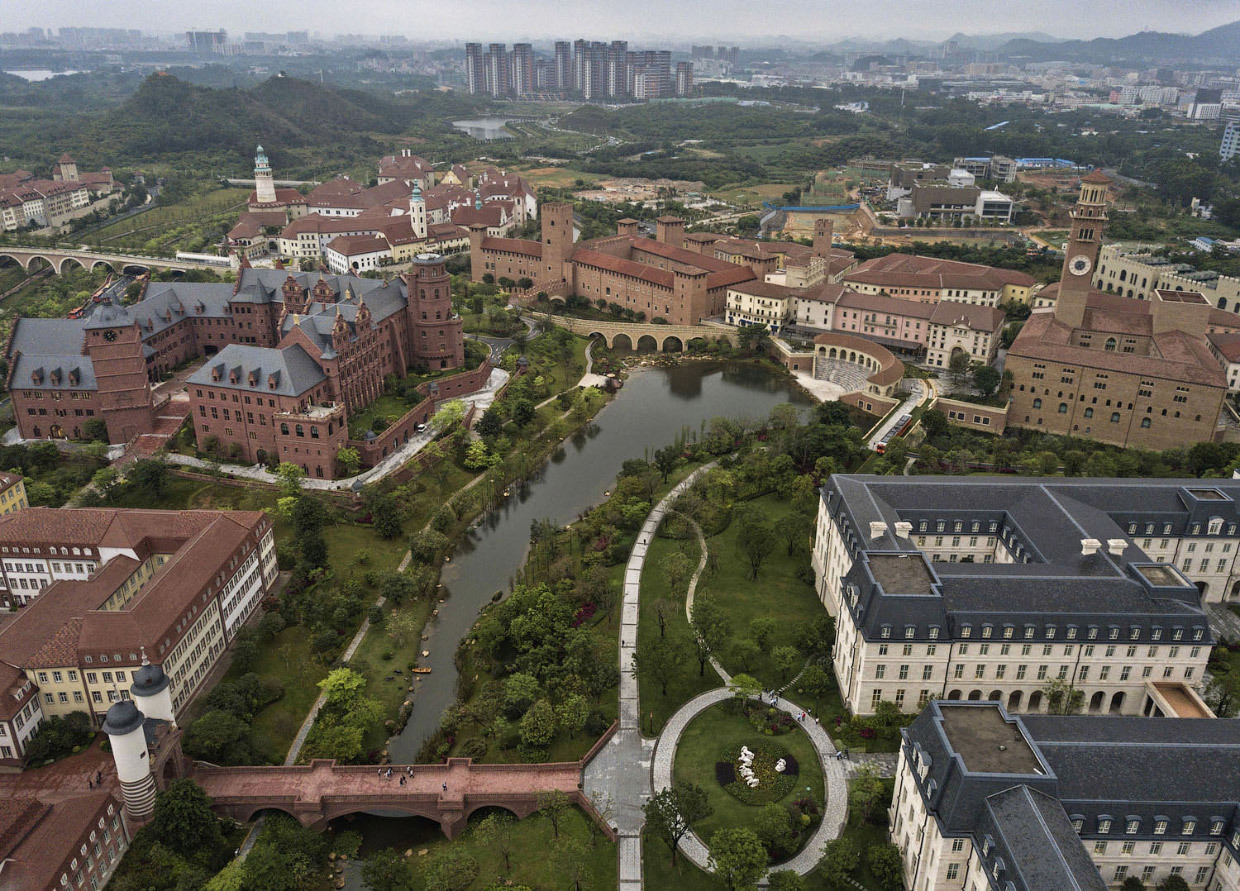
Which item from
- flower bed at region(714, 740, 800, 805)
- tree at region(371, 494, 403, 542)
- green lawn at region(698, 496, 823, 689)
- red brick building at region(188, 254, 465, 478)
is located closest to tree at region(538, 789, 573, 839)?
flower bed at region(714, 740, 800, 805)

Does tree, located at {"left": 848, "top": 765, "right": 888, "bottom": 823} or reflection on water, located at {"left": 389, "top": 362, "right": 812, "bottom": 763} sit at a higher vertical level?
tree, located at {"left": 848, "top": 765, "right": 888, "bottom": 823}

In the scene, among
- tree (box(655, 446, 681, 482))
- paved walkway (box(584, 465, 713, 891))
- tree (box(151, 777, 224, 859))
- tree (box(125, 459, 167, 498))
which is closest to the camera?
tree (box(151, 777, 224, 859))

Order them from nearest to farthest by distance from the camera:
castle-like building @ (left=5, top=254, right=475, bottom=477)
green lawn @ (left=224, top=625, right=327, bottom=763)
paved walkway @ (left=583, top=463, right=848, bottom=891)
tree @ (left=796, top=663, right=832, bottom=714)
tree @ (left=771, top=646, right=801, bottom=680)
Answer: paved walkway @ (left=583, top=463, right=848, bottom=891), green lawn @ (left=224, top=625, right=327, bottom=763), tree @ (left=796, top=663, right=832, bottom=714), tree @ (left=771, top=646, right=801, bottom=680), castle-like building @ (left=5, top=254, right=475, bottom=477)

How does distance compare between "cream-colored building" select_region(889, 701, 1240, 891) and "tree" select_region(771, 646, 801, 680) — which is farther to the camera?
"tree" select_region(771, 646, 801, 680)

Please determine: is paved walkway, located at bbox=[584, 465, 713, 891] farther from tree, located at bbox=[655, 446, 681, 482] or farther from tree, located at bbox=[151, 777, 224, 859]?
tree, located at bbox=[655, 446, 681, 482]

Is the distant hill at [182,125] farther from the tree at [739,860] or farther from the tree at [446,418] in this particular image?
the tree at [739,860]

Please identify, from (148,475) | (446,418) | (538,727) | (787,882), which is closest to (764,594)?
(538,727)

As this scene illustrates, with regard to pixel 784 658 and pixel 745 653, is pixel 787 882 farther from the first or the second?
pixel 745 653
